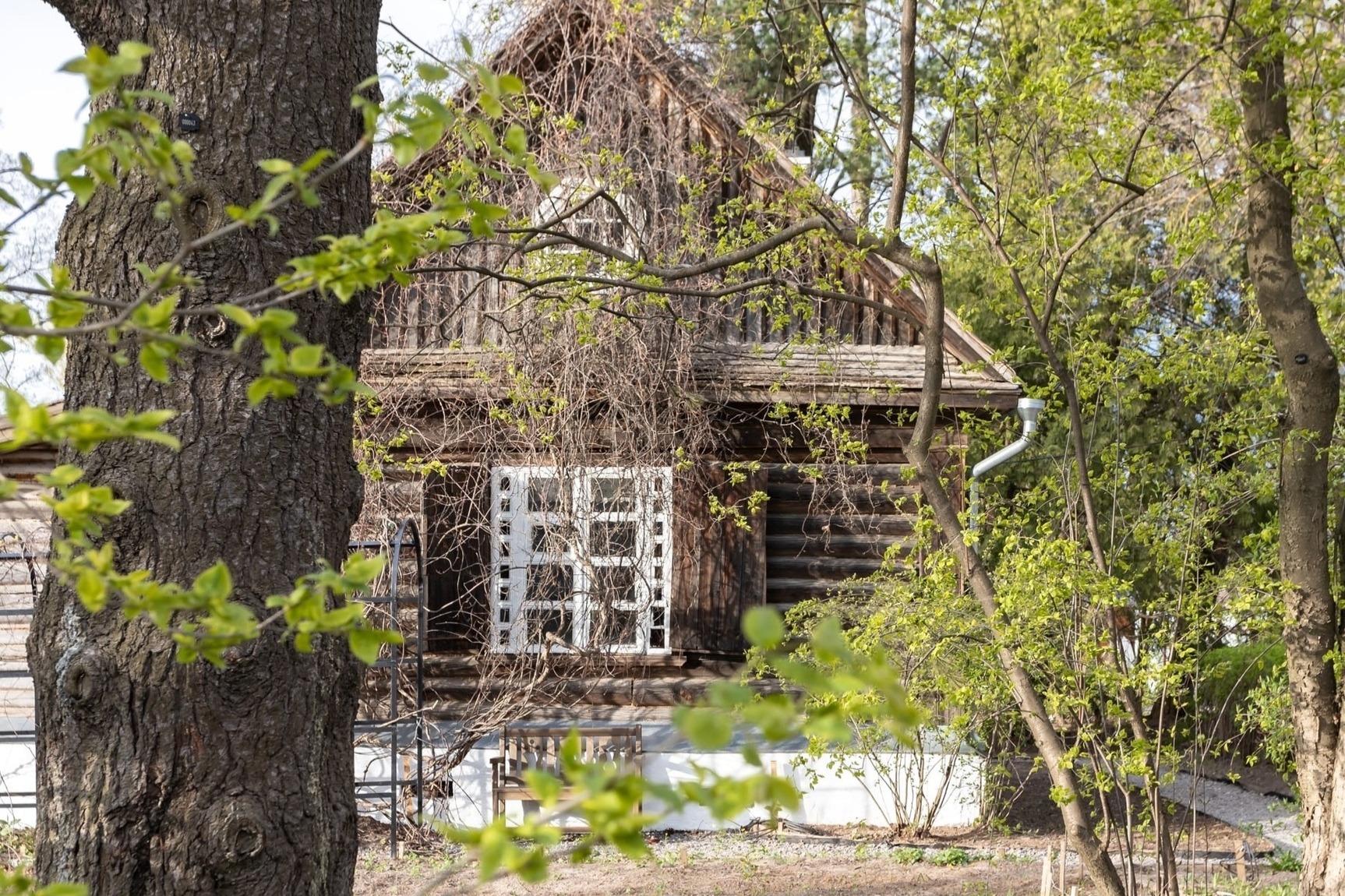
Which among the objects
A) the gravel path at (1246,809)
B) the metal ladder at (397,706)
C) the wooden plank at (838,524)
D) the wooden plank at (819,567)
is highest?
the wooden plank at (838,524)

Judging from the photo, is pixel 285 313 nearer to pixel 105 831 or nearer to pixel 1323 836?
pixel 105 831

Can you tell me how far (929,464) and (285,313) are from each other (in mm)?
4598

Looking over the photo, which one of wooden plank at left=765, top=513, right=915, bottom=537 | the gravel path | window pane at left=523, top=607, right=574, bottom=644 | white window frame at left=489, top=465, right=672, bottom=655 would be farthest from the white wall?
wooden plank at left=765, top=513, right=915, bottom=537

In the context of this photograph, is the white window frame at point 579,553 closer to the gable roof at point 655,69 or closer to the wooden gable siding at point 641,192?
the wooden gable siding at point 641,192

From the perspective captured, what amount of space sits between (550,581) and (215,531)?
7.13m

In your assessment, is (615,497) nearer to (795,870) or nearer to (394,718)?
(394,718)

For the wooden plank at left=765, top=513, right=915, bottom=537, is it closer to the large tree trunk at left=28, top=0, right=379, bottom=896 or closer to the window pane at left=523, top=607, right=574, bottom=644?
the window pane at left=523, top=607, right=574, bottom=644

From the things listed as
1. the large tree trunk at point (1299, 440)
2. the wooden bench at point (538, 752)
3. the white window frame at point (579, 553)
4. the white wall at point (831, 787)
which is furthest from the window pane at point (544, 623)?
the large tree trunk at point (1299, 440)

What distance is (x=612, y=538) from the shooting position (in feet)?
33.2

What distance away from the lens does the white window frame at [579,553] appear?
32.4ft

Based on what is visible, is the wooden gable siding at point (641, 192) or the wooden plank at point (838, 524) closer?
the wooden gable siding at point (641, 192)

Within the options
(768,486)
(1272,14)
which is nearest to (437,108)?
(1272,14)

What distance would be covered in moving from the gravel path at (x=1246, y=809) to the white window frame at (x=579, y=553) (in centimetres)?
416

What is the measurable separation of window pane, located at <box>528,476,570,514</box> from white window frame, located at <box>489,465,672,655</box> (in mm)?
19
